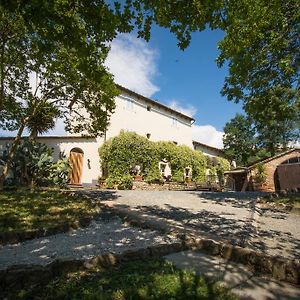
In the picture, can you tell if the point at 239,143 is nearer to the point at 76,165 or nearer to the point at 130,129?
the point at 130,129

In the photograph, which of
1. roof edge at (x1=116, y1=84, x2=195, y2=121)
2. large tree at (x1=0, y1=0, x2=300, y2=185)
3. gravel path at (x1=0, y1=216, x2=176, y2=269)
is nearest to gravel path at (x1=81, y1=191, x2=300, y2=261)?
gravel path at (x1=0, y1=216, x2=176, y2=269)

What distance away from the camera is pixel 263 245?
6.07 m

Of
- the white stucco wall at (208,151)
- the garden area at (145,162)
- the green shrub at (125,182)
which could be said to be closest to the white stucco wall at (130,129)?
the garden area at (145,162)

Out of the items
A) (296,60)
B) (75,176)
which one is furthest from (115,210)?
(75,176)

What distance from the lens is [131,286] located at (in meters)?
3.83

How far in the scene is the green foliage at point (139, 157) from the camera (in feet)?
74.4

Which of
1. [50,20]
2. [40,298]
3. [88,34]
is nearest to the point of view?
[40,298]

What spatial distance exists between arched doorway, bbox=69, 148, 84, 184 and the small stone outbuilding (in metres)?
18.3

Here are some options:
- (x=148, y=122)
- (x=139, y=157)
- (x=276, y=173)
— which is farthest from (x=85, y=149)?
(x=276, y=173)

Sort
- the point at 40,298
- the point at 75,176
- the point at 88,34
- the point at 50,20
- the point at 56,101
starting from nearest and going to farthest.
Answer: the point at 40,298
the point at 50,20
the point at 88,34
the point at 56,101
the point at 75,176

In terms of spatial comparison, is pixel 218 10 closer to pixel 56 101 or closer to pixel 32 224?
pixel 32 224

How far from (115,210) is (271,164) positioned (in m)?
24.2

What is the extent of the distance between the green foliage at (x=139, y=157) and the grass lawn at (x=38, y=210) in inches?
425

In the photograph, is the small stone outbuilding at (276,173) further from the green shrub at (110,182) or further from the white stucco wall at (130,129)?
the green shrub at (110,182)
